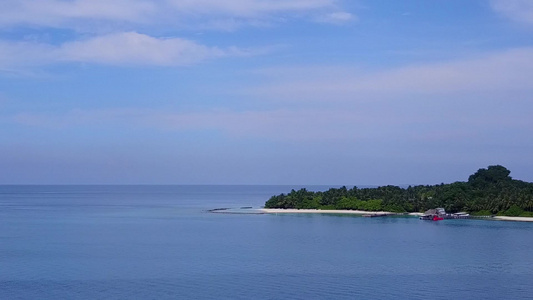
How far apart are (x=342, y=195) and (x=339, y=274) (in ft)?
271

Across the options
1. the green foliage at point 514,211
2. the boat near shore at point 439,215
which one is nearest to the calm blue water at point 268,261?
the boat near shore at point 439,215

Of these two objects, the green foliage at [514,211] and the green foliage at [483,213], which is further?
the green foliage at [483,213]

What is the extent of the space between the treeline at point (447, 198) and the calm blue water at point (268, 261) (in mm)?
15354

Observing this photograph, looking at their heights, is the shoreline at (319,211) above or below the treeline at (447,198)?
below

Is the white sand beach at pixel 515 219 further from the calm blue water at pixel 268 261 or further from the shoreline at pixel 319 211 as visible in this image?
the shoreline at pixel 319 211

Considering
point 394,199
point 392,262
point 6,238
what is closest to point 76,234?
point 6,238

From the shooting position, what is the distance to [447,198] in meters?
121

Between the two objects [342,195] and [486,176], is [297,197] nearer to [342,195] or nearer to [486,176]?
[342,195]

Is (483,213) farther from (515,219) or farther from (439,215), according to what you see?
(515,219)

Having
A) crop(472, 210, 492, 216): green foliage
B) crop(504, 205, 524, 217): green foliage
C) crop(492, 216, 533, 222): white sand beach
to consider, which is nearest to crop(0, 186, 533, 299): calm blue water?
crop(492, 216, 533, 222): white sand beach

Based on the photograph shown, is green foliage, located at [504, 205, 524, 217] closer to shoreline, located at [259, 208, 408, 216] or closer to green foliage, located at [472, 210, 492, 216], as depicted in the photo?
green foliage, located at [472, 210, 492, 216]

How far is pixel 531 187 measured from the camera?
397 ft

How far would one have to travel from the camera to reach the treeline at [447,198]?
367 feet

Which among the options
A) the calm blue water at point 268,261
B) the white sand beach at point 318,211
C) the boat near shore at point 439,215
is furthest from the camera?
the white sand beach at point 318,211
